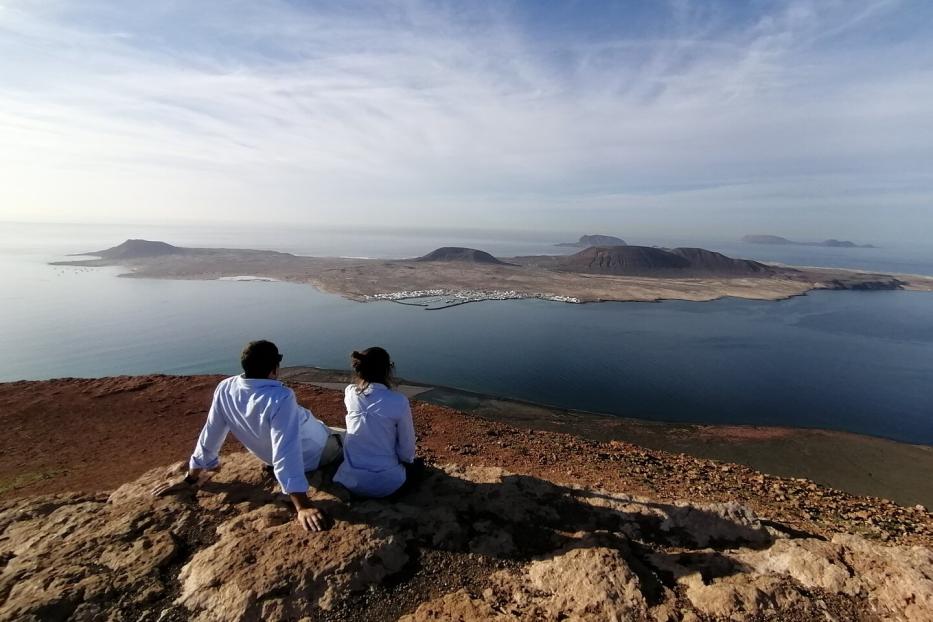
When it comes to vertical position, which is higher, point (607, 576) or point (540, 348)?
point (607, 576)

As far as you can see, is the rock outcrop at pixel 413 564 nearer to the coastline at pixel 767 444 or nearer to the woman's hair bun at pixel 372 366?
the woman's hair bun at pixel 372 366

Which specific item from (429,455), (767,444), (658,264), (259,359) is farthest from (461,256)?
(259,359)

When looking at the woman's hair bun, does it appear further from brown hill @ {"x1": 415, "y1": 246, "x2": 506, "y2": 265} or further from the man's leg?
brown hill @ {"x1": 415, "y1": 246, "x2": 506, "y2": 265}

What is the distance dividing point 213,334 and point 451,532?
2972cm

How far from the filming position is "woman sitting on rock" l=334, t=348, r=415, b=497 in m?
2.88

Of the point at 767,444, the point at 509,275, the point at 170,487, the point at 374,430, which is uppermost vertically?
the point at 374,430

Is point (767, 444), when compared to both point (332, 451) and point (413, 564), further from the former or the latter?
point (332, 451)

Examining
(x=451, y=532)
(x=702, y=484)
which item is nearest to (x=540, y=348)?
(x=702, y=484)

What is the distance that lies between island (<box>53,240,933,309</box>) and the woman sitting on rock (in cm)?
3544

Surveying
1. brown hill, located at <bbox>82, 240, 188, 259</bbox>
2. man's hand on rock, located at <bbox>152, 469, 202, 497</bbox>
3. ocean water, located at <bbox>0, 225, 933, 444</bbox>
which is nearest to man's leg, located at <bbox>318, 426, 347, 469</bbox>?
man's hand on rock, located at <bbox>152, 469, 202, 497</bbox>

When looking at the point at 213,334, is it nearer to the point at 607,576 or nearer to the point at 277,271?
the point at 607,576

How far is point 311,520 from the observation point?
2646 millimetres

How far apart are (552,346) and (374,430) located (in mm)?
25034

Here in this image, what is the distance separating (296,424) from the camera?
2.70 meters
